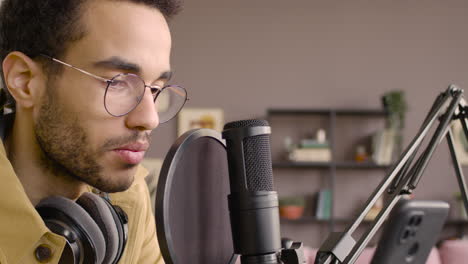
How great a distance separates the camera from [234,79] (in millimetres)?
6176

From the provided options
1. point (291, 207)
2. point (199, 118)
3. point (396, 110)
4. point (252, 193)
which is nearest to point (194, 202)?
point (252, 193)

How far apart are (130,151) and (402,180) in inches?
17.4

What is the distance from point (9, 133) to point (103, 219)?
272 mm

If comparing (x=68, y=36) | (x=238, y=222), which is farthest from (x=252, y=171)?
(x=68, y=36)

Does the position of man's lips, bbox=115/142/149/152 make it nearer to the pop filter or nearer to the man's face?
the man's face

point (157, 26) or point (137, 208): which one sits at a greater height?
point (157, 26)

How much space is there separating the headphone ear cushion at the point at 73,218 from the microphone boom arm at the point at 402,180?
34 centimetres

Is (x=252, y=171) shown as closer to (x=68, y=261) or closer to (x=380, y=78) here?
(x=68, y=261)

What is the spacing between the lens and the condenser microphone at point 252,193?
0.82m

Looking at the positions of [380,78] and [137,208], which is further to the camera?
[380,78]

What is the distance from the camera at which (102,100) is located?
1.00m

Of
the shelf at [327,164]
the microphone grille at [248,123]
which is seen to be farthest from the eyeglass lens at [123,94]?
the shelf at [327,164]

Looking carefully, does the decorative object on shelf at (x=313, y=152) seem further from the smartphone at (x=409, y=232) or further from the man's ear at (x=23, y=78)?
the smartphone at (x=409, y=232)

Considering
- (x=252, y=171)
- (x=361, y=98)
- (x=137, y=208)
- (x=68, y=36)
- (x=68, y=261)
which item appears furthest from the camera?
(x=361, y=98)
